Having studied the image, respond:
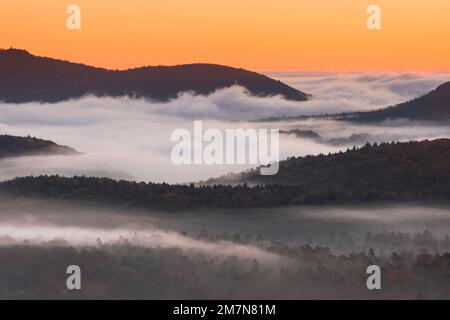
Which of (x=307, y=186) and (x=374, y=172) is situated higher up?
(x=374, y=172)

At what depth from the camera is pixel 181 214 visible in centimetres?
14412

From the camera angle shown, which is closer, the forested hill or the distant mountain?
the forested hill

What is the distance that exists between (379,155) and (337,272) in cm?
7995

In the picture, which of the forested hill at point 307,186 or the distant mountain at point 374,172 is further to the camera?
the distant mountain at point 374,172

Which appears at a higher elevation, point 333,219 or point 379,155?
point 379,155

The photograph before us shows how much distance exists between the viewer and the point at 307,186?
16562cm

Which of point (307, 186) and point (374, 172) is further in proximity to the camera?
point (374, 172)

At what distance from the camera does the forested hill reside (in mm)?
153625

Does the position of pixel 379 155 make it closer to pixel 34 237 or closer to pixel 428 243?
pixel 428 243

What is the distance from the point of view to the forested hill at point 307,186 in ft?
504
